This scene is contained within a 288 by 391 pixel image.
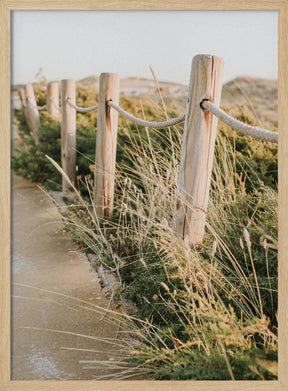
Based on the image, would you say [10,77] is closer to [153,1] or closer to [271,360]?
[153,1]

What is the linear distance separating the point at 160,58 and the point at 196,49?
20.4 inches

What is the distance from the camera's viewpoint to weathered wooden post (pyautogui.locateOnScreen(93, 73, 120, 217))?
3.50 meters

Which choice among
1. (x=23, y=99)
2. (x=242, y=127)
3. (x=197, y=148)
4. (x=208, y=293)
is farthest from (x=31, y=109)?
(x=208, y=293)

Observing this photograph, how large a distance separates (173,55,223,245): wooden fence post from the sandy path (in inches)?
26.4

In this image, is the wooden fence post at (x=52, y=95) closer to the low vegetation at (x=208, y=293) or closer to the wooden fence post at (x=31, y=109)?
the wooden fence post at (x=31, y=109)

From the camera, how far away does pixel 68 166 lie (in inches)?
193

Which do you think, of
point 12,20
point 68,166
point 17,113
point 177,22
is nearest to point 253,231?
point 177,22

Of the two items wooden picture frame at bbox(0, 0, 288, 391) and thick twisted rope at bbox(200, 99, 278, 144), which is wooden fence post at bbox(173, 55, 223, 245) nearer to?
thick twisted rope at bbox(200, 99, 278, 144)

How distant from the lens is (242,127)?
6.14 feet

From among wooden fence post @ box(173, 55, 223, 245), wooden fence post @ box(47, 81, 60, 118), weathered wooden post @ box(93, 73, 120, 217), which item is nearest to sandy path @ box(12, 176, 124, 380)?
weathered wooden post @ box(93, 73, 120, 217)

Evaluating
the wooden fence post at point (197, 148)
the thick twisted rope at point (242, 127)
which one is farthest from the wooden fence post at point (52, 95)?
the thick twisted rope at point (242, 127)

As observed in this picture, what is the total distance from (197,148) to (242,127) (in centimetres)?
35
